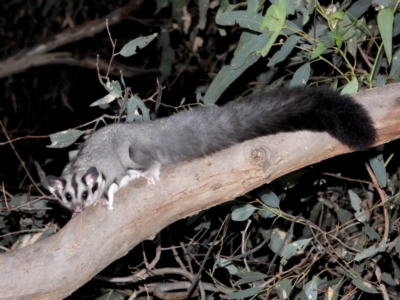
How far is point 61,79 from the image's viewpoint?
6.98m

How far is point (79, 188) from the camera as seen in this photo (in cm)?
323

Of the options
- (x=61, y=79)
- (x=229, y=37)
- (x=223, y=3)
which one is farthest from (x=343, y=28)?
(x=61, y=79)

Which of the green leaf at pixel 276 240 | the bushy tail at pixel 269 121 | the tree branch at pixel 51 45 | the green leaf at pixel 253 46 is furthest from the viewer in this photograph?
the tree branch at pixel 51 45

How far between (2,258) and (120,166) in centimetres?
80

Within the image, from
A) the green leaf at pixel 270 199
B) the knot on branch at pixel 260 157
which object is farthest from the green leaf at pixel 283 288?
the knot on branch at pixel 260 157

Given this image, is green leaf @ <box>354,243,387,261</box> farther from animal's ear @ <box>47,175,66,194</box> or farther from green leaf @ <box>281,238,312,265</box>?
animal's ear @ <box>47,175,66,194</box>

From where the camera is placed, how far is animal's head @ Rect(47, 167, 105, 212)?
3.19 m

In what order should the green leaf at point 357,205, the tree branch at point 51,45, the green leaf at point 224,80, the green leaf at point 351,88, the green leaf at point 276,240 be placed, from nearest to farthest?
the green leaf at point 351,88, the green leaf at point 224,80, the green leaf at point 357,205, the green leaf at point 276,240, the tree branch at point 51,45

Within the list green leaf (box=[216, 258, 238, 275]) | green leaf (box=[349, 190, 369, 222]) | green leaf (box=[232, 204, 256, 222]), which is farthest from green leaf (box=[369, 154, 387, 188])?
green leaf (box=[216, 258, 238, 275])

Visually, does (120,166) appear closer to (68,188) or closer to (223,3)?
(68,188)

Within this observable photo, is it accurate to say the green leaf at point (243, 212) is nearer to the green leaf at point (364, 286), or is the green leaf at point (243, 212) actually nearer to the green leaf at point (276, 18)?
the green leaf at point (364, 286)

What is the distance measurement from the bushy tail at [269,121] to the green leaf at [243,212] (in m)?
0.53

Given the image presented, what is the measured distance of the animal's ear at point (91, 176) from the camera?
3254 millimetres

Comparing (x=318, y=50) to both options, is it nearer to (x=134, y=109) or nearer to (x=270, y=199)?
(x=270, y=199)
